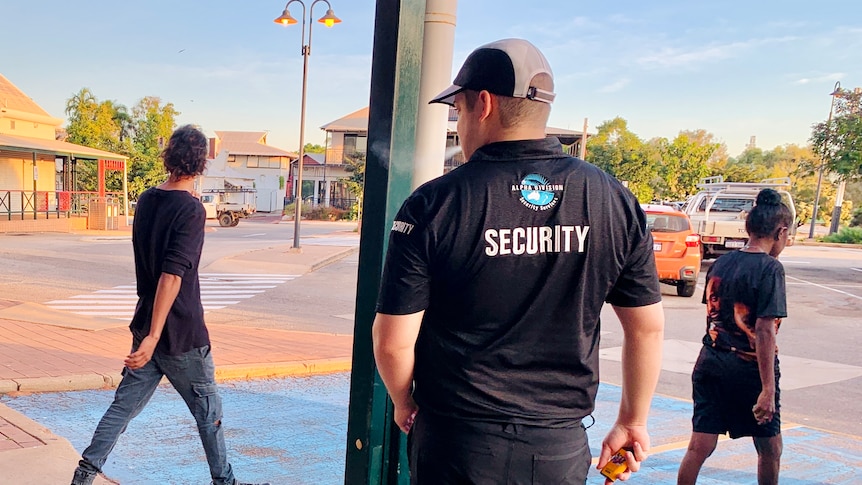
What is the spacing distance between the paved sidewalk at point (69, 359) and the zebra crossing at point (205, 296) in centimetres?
76

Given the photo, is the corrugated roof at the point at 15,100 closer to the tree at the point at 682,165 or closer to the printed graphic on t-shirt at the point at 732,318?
the printed graphic on t-shirt at the point at 732,318

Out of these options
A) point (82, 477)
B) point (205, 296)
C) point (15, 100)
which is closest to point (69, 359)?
point (82, 477)

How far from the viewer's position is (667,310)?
1238cm

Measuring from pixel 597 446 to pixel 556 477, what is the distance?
11.2 feet

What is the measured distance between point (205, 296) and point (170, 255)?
9.57 metres

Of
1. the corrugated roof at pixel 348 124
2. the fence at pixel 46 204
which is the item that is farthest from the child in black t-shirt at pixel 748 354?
the corrugated roof at pixel 348 124

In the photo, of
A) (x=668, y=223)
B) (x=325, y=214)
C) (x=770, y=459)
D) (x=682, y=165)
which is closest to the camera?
(x=770, y=459)

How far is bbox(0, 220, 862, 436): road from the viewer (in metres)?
7.24

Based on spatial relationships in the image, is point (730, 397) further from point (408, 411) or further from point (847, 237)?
point (847, 237)

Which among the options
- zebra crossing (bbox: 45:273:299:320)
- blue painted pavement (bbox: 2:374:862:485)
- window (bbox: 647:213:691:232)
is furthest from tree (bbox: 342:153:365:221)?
blue painted pavement (bbox: 2:374:862:485)

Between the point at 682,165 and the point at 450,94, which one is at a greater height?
the point at 682,165

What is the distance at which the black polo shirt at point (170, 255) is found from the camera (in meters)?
3.27

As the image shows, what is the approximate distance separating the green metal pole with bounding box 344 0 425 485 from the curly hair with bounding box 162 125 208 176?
123 centimetres

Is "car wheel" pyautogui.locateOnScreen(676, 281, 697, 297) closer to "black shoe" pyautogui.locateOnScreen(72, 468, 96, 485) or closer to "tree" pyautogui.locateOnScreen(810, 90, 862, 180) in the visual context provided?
"black shoe" pyautogui.locateOnScreen(72, 468, 96, 485)
